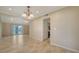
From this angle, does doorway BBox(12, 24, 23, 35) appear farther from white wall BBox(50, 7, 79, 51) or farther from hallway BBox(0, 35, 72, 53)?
white wall BBox(50, 7, 79, 51)

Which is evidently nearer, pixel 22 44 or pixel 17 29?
pixel 22 44

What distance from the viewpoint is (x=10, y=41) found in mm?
4074

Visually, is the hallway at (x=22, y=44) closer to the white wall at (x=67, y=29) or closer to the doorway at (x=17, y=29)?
the doorway at (x=17, y=29)

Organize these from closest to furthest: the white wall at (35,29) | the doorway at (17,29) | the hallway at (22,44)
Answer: the hallway at (22,44) → the doorway at (17,29) → the white wall at (35,29)

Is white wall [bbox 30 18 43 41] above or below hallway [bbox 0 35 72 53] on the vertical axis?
above

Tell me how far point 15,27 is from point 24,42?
0.74 meters

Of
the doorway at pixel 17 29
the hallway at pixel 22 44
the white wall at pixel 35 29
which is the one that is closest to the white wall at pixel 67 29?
the hallway at pixel 22 44

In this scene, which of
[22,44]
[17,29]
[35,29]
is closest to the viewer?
[22,44]

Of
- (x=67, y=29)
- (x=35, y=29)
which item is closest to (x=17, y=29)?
(x=35, y=29)


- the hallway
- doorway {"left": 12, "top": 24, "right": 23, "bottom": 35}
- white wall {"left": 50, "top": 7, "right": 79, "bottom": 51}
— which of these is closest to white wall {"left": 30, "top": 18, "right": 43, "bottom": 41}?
the hallway

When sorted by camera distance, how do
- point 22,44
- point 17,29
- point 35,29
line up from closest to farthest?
point 22,44 < point 17,29 < point 35,29

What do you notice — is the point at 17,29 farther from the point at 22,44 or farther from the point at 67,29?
the point at 67,29
